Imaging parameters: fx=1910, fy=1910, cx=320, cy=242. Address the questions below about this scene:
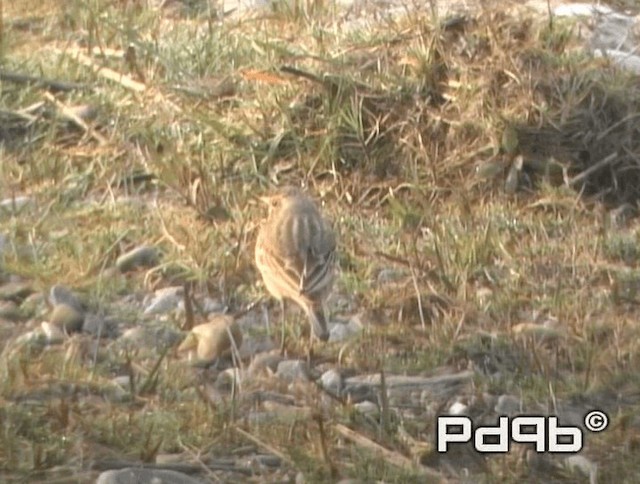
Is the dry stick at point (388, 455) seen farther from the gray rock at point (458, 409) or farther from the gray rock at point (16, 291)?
the gray rock at point (16, 291)

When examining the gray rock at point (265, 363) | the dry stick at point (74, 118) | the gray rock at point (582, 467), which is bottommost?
the gray rock at point (582, 467)

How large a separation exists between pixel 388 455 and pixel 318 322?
0.81 m

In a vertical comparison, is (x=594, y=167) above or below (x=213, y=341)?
above

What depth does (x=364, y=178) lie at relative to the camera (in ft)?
23.9

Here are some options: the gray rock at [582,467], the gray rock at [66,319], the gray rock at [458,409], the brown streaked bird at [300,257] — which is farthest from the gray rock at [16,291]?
the gray rock at [582,467]

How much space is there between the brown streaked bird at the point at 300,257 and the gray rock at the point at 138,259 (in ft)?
1.51

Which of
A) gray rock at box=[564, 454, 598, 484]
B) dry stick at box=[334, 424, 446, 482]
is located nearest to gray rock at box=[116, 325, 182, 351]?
dry stick at box=[334, 424, 446, 482]

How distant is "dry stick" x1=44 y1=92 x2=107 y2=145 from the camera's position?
24.8ft

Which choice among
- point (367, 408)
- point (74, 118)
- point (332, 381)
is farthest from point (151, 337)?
point (74, 118)

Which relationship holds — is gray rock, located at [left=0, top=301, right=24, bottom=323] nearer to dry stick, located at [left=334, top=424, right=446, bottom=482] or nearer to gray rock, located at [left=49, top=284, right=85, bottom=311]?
gray rock, located at [left=49, top=284, right=85, bottom=311]

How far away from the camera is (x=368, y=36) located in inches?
305

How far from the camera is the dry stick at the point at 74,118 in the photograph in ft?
24.8

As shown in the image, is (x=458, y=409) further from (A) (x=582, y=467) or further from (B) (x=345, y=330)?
(B) (x=345, y=330)

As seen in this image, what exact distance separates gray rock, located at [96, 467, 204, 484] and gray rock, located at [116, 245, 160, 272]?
5.62ft
